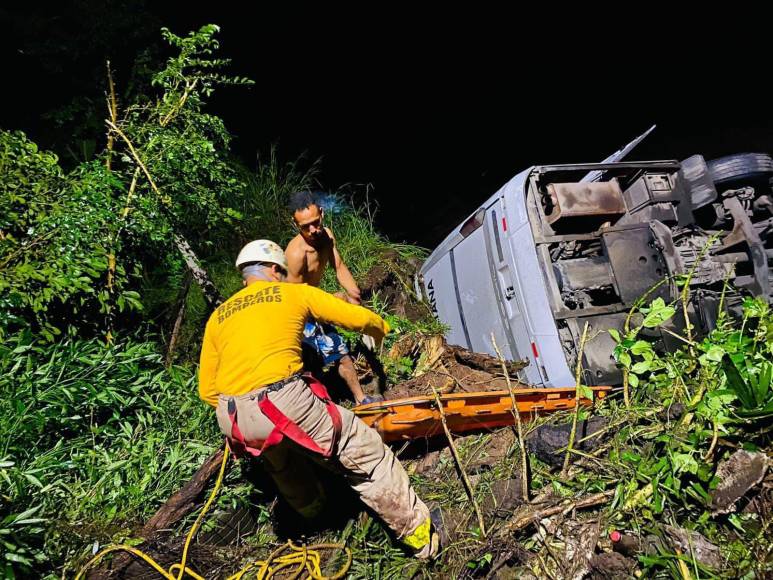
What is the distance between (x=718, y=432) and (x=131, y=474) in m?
3.35

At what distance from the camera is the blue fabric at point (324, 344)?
3.33m

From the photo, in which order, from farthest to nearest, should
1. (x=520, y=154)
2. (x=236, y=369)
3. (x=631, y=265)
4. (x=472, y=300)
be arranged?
(x=520, y=154)
(x=472, y=300)
(x=631, y=265)
(x=236, y=369)

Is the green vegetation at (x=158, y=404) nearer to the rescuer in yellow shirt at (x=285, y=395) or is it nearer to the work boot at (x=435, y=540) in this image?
the work boot at (x=435, y=540)

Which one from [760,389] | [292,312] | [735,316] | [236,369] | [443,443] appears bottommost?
[443,443]

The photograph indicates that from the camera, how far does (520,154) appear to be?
695cm

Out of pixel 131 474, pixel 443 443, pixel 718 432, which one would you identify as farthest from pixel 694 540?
pixel 131 474

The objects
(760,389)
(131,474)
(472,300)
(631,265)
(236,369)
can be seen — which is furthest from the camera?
(472,300)

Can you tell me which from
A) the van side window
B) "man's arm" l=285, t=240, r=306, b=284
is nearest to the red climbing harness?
"man's arm" l=285, t=240, r=306, b=284

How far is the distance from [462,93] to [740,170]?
500cm

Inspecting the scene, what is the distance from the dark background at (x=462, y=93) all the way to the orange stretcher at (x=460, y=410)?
3.51 meters

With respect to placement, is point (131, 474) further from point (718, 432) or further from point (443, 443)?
point (718, 432)

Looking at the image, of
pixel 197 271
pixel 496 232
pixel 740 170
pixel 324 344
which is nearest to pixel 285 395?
pixel 324 344

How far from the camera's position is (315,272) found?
3.59m

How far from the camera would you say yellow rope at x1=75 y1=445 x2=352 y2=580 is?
→ 2.34 meters
